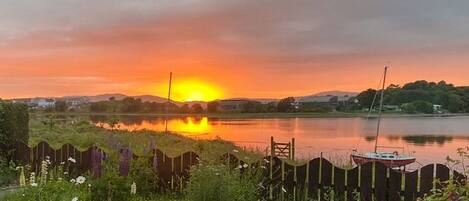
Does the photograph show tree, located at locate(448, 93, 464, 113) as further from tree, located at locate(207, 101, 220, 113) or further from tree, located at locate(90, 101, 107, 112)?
tree, located at locate(90, 101, 107, 112)

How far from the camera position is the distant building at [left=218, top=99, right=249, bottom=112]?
82.8 metres

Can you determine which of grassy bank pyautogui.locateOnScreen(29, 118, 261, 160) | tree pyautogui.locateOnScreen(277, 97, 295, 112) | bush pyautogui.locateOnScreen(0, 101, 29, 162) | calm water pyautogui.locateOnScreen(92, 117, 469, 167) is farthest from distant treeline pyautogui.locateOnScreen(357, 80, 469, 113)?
bush pyautogui.locateOnScreen(0, 101, 29, 162)

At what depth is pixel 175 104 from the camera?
277 feet

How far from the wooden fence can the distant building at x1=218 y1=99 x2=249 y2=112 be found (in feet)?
240

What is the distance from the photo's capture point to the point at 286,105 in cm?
9275

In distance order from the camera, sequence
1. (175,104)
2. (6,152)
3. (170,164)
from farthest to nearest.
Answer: (175,104)
(6,152)
(170,164)

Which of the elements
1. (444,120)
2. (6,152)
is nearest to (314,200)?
(6,152)

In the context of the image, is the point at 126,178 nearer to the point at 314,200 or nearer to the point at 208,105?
the point at 314,200

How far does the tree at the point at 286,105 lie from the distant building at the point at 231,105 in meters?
7.51

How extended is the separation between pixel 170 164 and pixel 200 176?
1854 millimetres

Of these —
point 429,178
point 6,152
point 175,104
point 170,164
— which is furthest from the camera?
point 175,104

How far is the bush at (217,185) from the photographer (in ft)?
19.3

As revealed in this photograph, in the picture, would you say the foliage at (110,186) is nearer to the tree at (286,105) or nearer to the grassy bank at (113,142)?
the grassy bank at (113,142)

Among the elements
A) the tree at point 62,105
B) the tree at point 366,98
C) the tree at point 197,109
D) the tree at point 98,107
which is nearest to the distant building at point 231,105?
the tree at point 197,109
